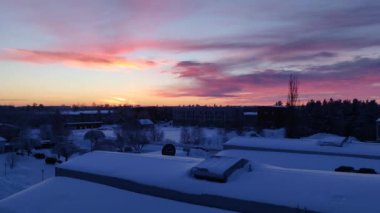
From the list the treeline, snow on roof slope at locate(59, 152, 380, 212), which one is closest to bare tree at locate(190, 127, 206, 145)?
the treeline

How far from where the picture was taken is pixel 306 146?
22.6 metres

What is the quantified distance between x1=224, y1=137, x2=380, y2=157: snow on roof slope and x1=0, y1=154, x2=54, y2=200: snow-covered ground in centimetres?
1634

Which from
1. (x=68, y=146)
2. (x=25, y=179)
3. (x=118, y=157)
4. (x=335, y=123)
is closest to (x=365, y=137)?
(x=335, y=123)

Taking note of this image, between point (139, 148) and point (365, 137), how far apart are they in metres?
32.6

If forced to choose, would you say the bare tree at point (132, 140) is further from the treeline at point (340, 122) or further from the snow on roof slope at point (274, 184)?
the snow on roof slope at point (274, 184)

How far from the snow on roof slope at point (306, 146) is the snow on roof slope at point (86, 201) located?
45.1 feet

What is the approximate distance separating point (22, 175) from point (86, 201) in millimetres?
25135

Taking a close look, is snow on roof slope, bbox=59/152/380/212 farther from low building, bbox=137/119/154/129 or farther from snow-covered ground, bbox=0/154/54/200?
low building, bbox=137/119/154/129

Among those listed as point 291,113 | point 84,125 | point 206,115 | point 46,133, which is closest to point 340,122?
point 291,113

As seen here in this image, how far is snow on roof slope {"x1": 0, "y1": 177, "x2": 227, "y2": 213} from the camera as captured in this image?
10.1 metres

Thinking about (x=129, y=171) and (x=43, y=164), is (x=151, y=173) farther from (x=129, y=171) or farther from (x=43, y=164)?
(x=43, y=164)

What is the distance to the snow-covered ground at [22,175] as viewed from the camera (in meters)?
28.0

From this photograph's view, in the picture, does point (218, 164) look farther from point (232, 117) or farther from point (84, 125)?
point (232, 117)

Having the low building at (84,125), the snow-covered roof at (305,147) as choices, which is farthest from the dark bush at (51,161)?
the low building at (84,125)
